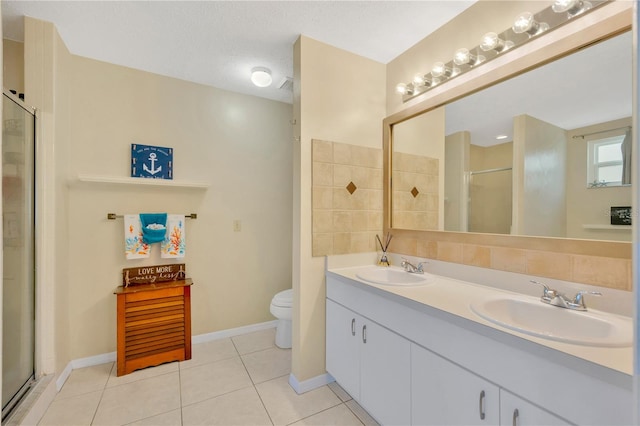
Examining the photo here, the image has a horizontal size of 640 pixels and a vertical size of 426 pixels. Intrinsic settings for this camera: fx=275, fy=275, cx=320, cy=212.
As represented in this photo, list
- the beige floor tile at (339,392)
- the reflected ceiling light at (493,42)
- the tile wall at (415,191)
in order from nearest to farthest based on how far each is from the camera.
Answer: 1. the reflected ceiling light at (493,42)
2. the beige floor tile at (339,392)
3. the tile wall at (415,191)

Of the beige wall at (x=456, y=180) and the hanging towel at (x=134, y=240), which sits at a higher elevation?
the beige wall at (x=456, y=180)

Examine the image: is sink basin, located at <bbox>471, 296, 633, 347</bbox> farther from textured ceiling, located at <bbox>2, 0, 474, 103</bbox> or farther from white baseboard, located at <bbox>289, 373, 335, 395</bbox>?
textured ceiling, located at <bbox>2, 0, 474, 103</bbox>

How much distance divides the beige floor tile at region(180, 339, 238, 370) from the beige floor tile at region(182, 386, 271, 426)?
0.51m

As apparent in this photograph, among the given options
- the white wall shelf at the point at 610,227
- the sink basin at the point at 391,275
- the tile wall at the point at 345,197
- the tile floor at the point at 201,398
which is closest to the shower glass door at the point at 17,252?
the tile floor at the point at 201,398

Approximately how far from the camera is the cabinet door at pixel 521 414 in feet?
2.83

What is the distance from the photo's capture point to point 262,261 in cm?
286

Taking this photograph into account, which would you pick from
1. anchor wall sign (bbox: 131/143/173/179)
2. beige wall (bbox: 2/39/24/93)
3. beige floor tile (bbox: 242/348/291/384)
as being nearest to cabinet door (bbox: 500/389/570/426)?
beige floor tile (bbox: 242/348/291/384)

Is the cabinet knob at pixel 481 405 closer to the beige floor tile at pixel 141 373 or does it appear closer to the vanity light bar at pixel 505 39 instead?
the vanity light bar at pixel 505 39

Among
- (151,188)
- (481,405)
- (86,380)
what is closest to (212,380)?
(86,380)

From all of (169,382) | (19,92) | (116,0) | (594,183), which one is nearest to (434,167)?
(594,183)

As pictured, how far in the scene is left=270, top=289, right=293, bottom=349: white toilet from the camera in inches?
93.6

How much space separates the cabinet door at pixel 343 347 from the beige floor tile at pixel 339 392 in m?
0.12

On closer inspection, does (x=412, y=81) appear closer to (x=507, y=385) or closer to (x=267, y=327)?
(x=507, y=385)

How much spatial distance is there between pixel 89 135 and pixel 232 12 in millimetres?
1510
